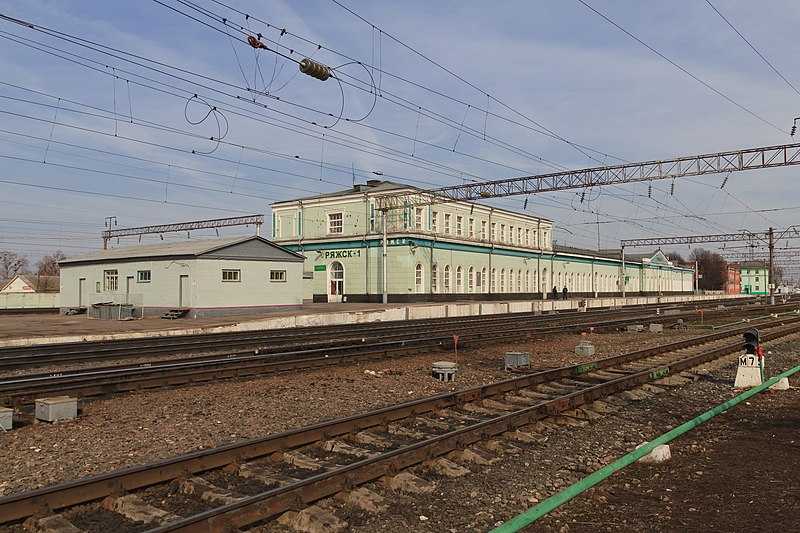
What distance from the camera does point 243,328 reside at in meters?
29.2

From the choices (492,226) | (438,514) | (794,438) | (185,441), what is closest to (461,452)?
(438,514)

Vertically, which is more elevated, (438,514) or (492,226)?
(492,226)

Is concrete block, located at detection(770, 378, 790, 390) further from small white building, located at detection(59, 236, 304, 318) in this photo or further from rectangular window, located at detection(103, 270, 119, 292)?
rectangular window, located at detection(103, 270, 119, 292)

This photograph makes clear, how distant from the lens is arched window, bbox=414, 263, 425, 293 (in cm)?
5303

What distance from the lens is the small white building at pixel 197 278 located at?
35812 millimetres

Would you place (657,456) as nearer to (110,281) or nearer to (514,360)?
(514,360)

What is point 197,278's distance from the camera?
116 feet

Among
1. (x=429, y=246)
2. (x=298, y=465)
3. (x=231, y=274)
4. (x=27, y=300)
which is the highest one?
(x=429, y=246)

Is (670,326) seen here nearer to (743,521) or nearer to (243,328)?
(243,328)

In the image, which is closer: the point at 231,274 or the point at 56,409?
the point at 56,409

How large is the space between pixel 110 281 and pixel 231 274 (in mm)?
9460

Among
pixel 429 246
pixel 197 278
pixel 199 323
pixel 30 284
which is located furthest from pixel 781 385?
pixel 30 284

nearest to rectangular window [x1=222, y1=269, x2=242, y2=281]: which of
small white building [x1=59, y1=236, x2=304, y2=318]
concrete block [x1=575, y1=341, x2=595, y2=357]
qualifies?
small white building [x1=59, y1=236, x2=304, y2=318]

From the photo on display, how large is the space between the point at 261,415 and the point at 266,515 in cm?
472
